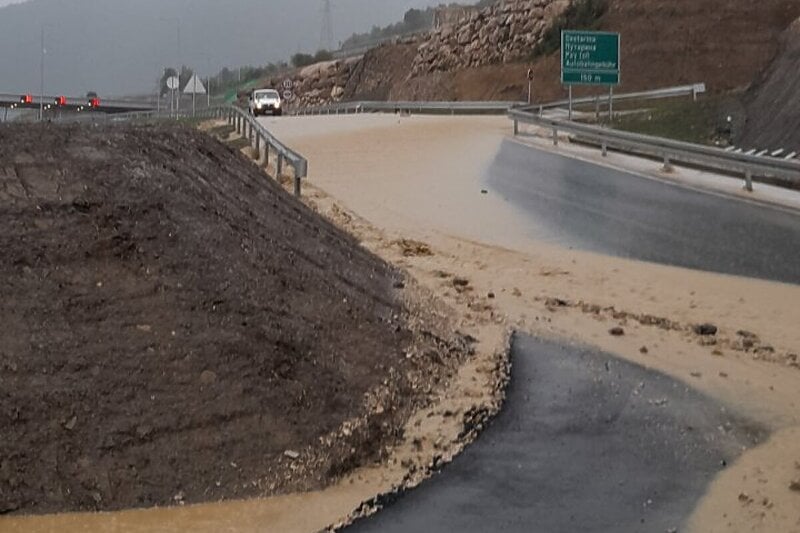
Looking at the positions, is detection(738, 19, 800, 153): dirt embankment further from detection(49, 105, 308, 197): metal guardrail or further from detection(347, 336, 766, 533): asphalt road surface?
detection(347, 336, 766, 533): asphalt road surface

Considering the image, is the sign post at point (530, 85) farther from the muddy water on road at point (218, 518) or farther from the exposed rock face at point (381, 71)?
the muddy water on road at point (218, 518)

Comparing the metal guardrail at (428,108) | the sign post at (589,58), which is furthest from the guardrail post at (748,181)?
the metal guardrail at (428,108)

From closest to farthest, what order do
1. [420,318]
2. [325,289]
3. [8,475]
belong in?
[8,475], [325,289], [420,318]

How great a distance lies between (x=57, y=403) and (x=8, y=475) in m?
0.55

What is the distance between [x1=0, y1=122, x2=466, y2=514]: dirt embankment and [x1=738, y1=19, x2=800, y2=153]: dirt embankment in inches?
692

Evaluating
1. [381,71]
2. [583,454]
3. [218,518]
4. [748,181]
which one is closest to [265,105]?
[381,71]

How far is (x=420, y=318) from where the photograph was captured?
11141 millimetres

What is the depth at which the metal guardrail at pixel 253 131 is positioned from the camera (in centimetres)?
1888

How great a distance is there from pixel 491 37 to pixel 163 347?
6973 cm

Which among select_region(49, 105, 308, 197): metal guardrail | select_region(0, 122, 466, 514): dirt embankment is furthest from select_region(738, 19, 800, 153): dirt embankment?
select_region(0, 122, 466, 514): dirt embankment

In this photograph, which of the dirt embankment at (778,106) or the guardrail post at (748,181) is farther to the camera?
the dirt embankment at (778,106)

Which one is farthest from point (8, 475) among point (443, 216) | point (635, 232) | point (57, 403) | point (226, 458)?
point (443, 216)

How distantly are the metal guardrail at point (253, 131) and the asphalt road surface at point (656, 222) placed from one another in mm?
3851

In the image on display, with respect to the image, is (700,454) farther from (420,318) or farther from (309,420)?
(420,318)
